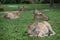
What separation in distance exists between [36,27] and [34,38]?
512 mm

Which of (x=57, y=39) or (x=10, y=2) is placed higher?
(x=57, y=39)

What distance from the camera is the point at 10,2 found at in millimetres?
28875

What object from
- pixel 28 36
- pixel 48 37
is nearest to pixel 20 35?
pixel 28 36

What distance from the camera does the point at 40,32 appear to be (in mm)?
7953

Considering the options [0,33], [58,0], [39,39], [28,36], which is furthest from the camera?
[58,0]

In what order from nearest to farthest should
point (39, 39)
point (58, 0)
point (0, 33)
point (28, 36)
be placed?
point (39, 39) → point (28, 36) → point (0, 33) → point (58, 0)

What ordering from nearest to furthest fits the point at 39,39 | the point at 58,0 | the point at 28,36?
the point at 39,39 < the point at 28,36 < the point at 58,0

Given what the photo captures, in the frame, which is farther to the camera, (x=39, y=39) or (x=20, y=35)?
(x=20, y=35)

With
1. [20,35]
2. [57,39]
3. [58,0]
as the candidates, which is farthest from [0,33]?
[58,0]

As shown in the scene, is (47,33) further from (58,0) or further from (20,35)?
(58,0)

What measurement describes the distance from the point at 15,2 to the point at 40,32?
21416 mm

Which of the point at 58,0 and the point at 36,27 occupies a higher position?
the point at 36,27

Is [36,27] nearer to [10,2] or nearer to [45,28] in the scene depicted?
[45,28]

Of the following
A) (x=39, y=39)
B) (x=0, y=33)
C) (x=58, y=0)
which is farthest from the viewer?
(x=58, y=0)
